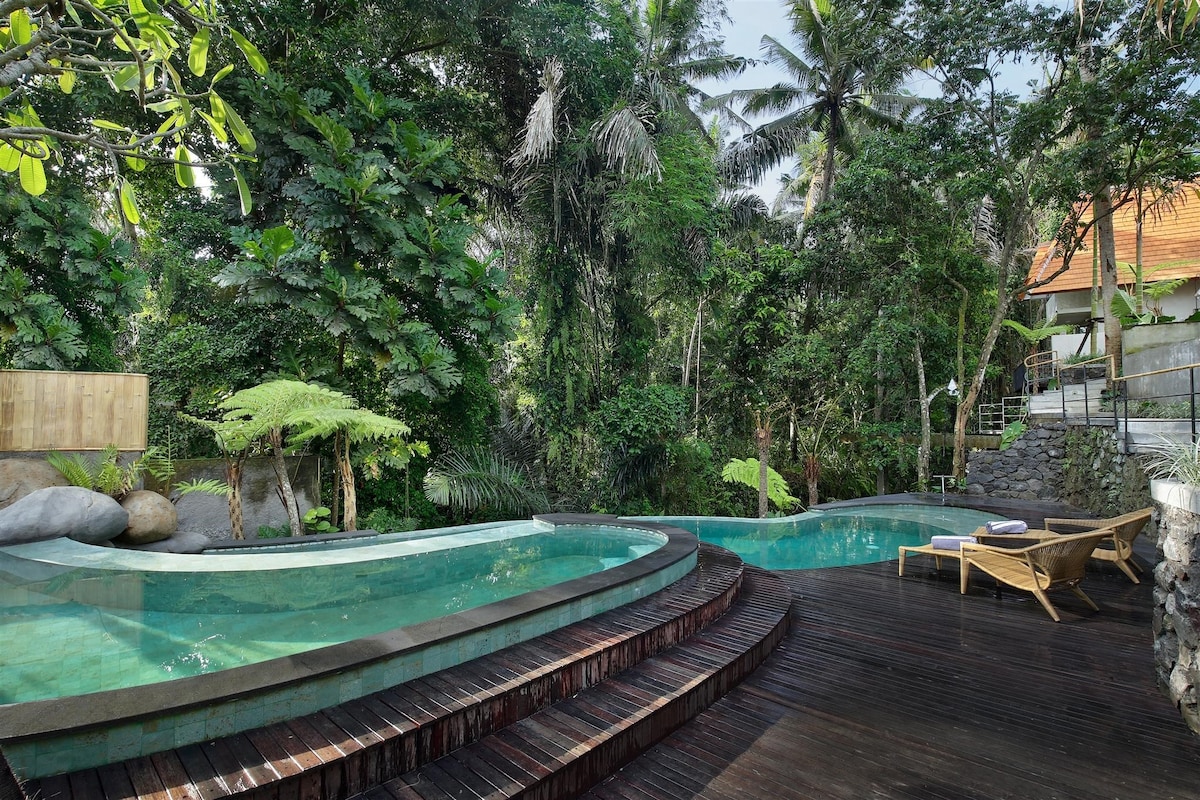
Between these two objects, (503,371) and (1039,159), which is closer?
(1039,159)

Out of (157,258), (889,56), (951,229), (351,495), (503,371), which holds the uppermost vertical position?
(889,56)

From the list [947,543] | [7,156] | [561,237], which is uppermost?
[561,237]

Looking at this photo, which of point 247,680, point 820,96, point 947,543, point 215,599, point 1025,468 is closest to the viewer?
point 247,680

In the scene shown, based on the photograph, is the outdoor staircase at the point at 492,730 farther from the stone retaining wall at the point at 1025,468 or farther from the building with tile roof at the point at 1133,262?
the building with tile roof at the point at 1133,262

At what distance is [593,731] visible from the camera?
8.67ft

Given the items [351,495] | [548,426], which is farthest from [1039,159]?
[351,495]

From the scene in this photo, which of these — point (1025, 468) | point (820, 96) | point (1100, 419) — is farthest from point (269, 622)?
point (820, 96)

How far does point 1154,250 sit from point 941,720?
18.1 metres

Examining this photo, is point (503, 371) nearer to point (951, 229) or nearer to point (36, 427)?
point (36, 427)

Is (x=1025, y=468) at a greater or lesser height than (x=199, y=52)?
lesser

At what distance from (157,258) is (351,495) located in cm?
503

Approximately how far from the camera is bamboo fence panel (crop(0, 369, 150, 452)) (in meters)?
6.79

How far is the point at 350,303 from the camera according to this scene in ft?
25.8

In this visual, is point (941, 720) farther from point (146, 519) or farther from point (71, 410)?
point (71, 410)
